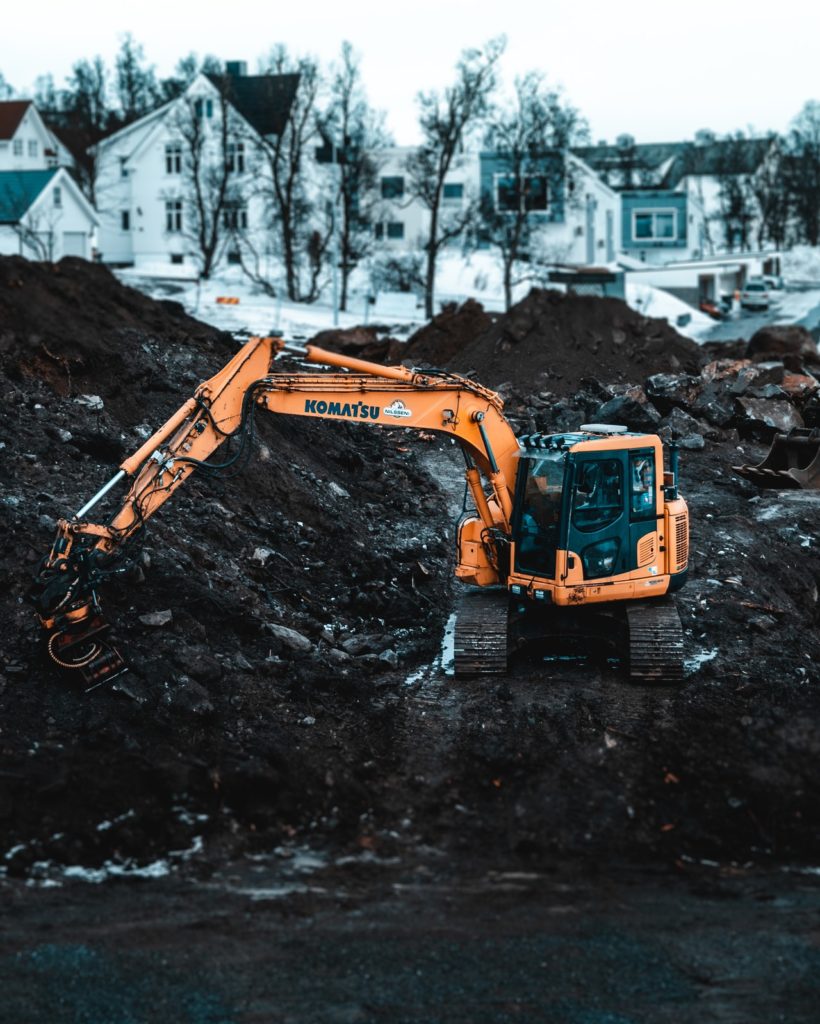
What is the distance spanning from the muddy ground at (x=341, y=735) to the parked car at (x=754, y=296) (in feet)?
134

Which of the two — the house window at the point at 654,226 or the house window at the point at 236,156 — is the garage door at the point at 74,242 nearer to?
the house window at the point at 236,156

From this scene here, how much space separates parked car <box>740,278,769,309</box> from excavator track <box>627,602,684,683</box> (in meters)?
47.2

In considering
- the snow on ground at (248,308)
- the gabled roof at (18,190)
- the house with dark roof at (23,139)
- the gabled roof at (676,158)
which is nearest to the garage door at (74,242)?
the snow on ground at (248,308)

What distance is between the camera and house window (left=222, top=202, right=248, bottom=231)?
51.5 m

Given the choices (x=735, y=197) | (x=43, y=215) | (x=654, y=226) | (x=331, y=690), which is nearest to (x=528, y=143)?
(x=43, y=215)

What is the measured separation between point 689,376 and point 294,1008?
2232 cm

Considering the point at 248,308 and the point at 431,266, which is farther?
the point at 431,266

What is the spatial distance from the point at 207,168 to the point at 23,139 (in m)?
13.0

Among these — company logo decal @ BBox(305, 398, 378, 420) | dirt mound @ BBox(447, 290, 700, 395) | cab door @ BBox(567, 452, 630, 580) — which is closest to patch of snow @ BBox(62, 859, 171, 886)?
company logo decal @ BBox(305, 398, 378, 420)

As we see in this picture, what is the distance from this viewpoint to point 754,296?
191 ft

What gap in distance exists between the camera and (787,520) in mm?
20391

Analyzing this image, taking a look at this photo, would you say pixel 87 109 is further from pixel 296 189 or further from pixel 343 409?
pixel 343 409

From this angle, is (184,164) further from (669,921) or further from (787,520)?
(669,921)

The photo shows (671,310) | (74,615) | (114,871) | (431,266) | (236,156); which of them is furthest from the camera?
(236,156)
